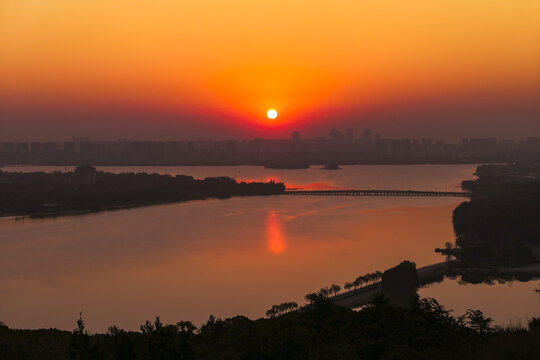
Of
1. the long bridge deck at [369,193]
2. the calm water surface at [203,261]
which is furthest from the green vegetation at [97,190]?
the calm water surface at [203,261]

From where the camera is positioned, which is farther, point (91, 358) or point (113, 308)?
point (113, 308)

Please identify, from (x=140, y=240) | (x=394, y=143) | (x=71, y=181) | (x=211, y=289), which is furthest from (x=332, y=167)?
(x=211, y=289)

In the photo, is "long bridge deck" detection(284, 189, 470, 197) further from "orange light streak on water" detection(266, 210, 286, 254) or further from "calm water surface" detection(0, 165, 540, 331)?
"orange light streak on water" detection(266, 210, 286, 254)

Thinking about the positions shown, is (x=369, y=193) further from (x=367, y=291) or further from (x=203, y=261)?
(x=367, y=291)

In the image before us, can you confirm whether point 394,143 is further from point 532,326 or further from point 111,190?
point 532,326

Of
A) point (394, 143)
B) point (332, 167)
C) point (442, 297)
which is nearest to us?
point (442, 297)

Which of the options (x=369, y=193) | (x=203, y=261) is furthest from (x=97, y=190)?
(x=203, y=261)

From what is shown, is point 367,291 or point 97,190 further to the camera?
point 97,190
